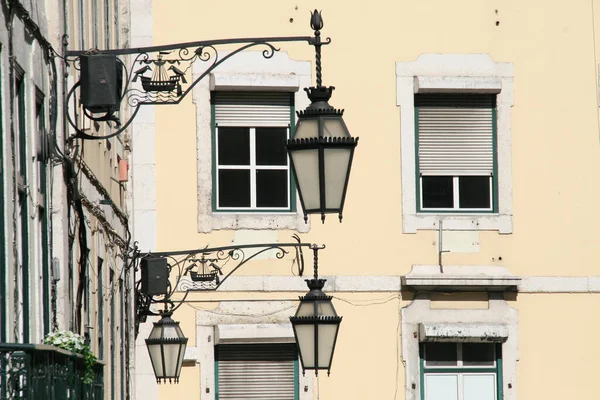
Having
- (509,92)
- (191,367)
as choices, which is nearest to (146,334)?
(191,367)

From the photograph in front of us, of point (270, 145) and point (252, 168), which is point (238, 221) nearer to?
point (252, 168)

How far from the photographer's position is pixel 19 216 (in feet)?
30.4

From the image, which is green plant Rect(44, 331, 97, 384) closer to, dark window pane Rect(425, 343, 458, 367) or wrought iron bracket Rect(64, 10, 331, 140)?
wrought iron bracket Rect(64, 10, 331, 140)

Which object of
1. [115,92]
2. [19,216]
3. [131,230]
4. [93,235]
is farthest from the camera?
[131,230]

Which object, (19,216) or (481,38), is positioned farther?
(481,38)

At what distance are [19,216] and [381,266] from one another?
10179mm

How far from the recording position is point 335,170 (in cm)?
901

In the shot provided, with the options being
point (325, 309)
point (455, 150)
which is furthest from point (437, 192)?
point (325, 309)

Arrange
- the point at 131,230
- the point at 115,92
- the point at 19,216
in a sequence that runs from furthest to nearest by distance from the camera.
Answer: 1. the point at 131,230
2. the point at 115,92
3. the point at 19,216

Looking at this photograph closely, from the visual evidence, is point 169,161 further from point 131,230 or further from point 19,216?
point 19,216

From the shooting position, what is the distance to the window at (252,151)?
18922 millimetres

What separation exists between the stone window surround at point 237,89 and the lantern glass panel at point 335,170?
972 cm

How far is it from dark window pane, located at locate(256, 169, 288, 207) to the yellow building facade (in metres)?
0.06

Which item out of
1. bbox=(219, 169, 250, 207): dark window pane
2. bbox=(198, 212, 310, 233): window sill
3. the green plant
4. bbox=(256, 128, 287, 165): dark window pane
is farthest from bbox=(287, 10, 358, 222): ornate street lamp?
bbox=(219, 169, 250, 207): dark window pane
